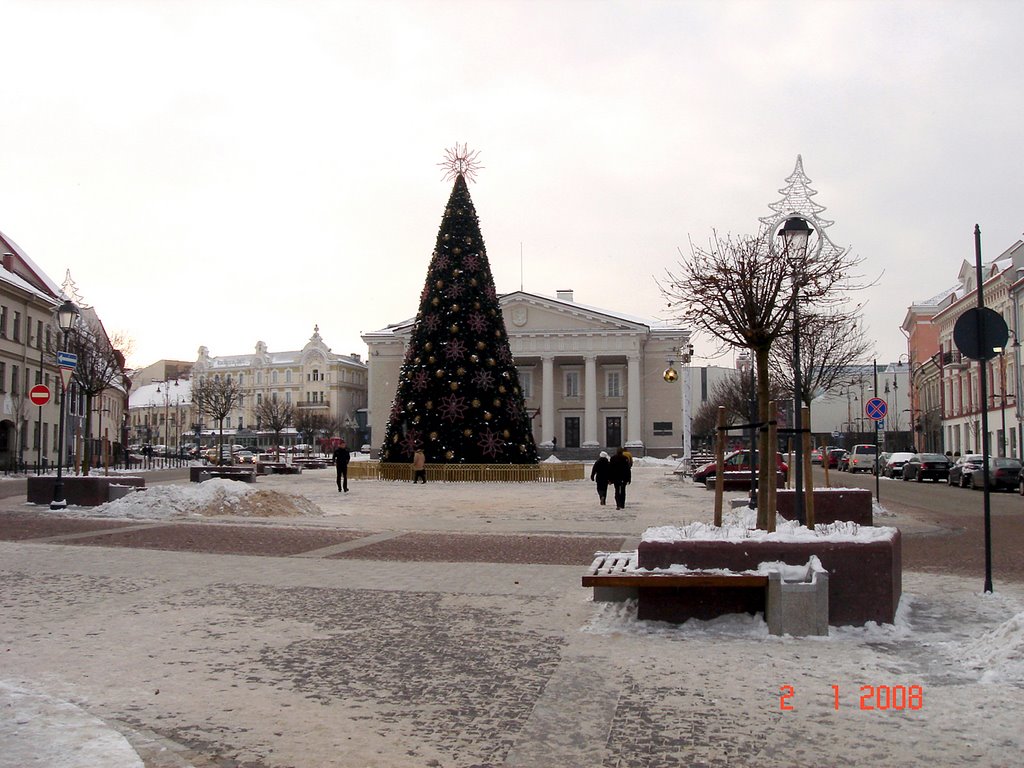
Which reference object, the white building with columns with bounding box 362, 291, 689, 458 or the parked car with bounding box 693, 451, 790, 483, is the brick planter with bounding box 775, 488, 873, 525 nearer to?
the parked car with bounding box 693, 451, 790, 483

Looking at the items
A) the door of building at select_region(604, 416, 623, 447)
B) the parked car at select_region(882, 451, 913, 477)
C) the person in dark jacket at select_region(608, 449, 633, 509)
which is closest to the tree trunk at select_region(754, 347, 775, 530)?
the person in dark jacket at select_region(608, 449, 633, 509)

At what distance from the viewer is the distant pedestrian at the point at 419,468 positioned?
3534 cm

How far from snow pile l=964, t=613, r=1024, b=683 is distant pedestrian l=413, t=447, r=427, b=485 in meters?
29.3

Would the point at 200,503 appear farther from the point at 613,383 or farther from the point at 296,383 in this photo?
the point at 296,383

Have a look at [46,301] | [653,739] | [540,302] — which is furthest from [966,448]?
[653,739]

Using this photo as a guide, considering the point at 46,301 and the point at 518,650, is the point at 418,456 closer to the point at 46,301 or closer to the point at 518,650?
the point at 518,650

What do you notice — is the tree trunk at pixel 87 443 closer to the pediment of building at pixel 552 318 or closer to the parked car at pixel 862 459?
the parked car at pixel 862 459

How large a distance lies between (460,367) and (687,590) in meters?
30.2

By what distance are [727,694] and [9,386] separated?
56846mm

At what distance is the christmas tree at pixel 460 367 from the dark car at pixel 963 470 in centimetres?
1727

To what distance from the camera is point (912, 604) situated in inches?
348

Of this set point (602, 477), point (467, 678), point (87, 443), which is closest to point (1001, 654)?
point (467, 678)

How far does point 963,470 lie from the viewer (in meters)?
38.5
